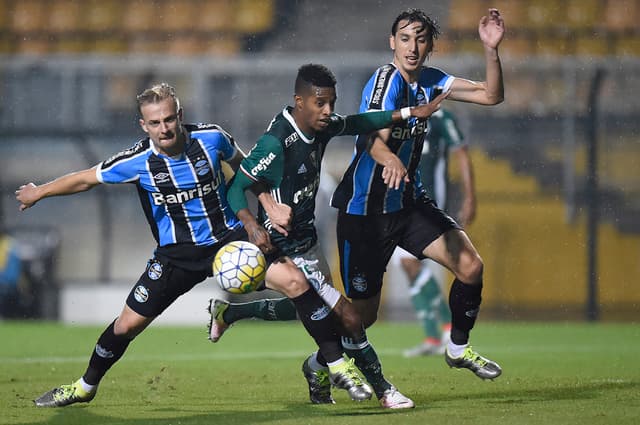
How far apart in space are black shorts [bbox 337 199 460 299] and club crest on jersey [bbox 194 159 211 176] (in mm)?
945

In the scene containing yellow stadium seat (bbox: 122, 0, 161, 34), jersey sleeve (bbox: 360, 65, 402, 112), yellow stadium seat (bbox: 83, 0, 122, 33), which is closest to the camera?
jersey sleeve (bbox: 360, 65, 402, 112)

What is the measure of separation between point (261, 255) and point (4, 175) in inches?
283

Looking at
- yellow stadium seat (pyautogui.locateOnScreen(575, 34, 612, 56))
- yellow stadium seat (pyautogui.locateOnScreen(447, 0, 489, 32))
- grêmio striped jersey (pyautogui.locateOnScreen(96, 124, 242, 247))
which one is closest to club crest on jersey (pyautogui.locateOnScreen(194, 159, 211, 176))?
grêmio striped jersey (pyautogui.locateOnScreen(96, 124, 242, 247))

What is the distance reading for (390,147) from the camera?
6391 millimetres

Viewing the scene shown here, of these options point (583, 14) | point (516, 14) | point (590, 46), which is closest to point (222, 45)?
point (516, 14)

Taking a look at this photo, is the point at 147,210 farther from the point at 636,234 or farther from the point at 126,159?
the point at 636,234

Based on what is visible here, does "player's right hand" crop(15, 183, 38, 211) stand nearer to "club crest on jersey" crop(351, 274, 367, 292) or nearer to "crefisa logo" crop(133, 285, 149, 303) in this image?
"crefisa logo" crop(133, 285, 149, 303)

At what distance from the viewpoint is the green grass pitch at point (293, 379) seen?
5.72m

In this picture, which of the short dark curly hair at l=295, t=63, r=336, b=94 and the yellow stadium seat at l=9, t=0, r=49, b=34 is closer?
the short dark curly hair at l=295, t=63, r=336, b=94

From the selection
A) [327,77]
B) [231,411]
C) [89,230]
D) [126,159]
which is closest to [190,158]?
[126,159]

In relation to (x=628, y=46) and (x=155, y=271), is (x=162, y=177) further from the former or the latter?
(x=628, y=46)

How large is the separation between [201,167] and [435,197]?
3.36 meters

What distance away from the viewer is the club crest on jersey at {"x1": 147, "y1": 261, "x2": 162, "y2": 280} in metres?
6.14

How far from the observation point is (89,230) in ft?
41.0
